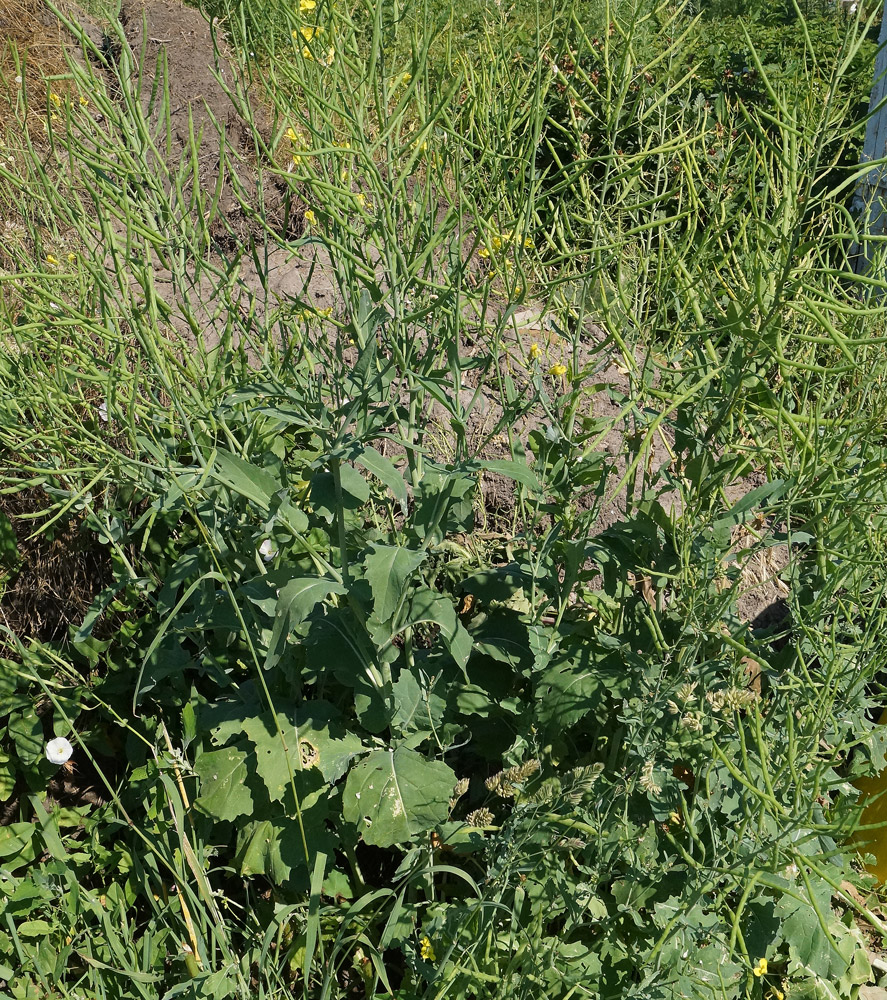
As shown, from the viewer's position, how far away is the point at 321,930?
208 cm

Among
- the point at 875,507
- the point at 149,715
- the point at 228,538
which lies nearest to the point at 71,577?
the point at 149,715

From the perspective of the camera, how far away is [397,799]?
1812mm

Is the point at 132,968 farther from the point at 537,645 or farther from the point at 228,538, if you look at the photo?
the point at 537,645

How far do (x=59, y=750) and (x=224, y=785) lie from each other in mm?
519

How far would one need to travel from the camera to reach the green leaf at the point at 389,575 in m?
1.62

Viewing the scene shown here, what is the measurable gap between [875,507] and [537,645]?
731 mm

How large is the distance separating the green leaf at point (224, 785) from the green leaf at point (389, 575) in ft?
1.90

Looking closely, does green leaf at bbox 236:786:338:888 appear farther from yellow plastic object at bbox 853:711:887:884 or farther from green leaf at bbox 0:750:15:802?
yellow plastic object at bbox 853:711:887:884

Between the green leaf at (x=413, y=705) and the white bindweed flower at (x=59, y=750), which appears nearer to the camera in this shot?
the green leaf at (x=413, y=705)

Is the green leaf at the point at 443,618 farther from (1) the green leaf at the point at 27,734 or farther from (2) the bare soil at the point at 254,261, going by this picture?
(1) the green leaf at the point at 27,734

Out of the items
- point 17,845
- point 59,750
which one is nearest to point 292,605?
point 59,750

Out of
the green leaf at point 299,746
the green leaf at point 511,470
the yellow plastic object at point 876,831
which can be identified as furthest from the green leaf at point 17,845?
the yellow plastic object at point 876,831

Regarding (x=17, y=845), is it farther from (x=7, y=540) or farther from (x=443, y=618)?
(x=443, y=618)

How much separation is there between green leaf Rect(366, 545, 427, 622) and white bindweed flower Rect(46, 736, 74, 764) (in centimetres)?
101
